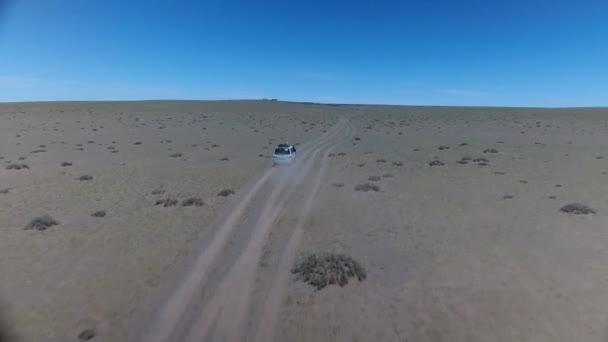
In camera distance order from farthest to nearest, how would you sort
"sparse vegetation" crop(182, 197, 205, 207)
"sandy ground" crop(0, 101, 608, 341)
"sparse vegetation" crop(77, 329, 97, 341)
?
"sparse vegetation" crop(182, 197, 205, 207), "sandy ground" crop(0, 101, 608, 341), "sparse vegetation" crop(77, 329, 97, 341)

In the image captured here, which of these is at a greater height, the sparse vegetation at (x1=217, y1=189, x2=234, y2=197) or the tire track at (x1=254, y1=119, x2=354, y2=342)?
the sparse vegetation at (x1=217, y1=189, x2=234, y2=197)

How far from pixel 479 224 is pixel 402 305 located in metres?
8.80

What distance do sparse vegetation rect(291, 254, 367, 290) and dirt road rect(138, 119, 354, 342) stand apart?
614mm

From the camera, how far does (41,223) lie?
56.3ft

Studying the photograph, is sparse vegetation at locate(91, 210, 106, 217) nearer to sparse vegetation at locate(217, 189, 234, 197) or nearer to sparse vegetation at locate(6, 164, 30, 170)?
sparse vegetation at locate(217, 189, 234, 197)

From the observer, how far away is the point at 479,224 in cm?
1773

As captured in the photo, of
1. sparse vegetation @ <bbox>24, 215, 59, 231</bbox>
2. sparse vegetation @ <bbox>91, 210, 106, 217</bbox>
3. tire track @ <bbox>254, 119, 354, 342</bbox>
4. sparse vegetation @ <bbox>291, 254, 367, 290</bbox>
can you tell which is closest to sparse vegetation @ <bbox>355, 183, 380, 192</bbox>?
tire track @ <bbox>254, 119, 354, 342</bbox>

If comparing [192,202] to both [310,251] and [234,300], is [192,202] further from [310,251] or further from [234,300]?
[234,300]

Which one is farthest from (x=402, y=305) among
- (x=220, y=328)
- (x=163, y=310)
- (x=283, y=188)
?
(x=283, y=188)

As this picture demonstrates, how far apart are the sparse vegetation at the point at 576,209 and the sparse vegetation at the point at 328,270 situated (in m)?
13.2

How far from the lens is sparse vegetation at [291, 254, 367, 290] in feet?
39.4

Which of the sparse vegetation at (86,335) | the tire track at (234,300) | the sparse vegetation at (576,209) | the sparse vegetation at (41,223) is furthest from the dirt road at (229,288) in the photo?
the sparse vegetation at (576,209)

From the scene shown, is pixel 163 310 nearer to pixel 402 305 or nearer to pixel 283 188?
pixel 402 305

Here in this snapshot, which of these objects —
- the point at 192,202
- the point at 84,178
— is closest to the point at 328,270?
the point at 192,202
